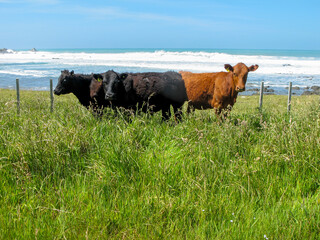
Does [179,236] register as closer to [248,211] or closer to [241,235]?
[241,235]

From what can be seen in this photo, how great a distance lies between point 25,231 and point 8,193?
857 millimetres

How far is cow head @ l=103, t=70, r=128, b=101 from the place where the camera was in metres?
7.79

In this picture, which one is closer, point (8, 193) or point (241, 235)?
point (241, 235)

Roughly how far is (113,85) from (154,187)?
444cm

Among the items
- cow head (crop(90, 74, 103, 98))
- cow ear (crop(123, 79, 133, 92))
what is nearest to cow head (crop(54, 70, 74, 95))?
cow head (crop(90, 74, 103, 98))

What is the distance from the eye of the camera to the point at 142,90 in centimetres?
815

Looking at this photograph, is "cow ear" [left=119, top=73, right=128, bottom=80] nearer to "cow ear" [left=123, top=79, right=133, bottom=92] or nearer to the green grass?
"cow ear" [left=123, top=79, right=133, bottom=92]

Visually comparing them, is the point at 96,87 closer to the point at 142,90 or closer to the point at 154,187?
the point at 142,90

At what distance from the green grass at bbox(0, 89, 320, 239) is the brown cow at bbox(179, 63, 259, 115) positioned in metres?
3.12

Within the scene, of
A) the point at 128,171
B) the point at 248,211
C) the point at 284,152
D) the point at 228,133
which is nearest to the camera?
Answer: the point at 248,211

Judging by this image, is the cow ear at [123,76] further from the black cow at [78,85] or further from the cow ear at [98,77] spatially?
the black cow at [78,85]

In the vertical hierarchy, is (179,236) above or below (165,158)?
below

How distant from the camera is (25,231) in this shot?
3102 mm

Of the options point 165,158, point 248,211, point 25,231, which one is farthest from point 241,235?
point 25,231
